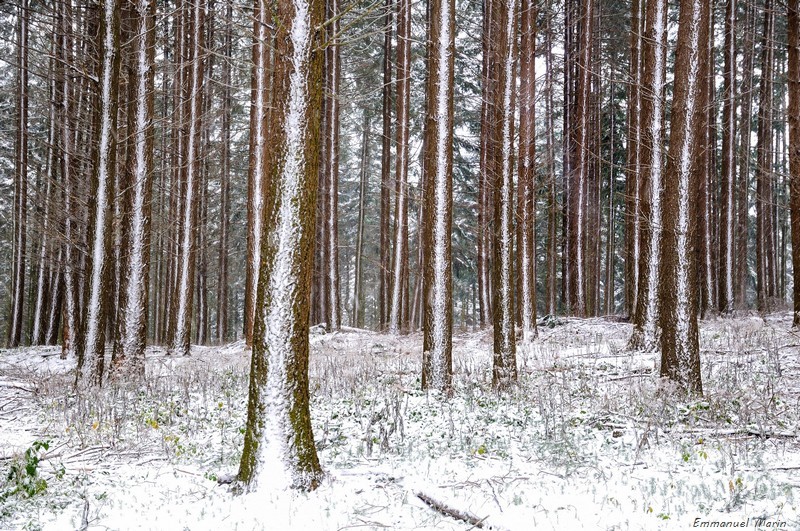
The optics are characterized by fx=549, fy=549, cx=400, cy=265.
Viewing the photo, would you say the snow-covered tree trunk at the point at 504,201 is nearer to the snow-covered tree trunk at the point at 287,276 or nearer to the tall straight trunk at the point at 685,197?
the tall straight trunk at the point at 685,197

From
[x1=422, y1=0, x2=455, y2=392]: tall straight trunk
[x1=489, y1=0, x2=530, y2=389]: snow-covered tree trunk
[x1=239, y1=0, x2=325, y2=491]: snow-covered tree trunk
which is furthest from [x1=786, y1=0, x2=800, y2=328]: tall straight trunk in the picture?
[x1=239, y1=0, x2=325, y2=491]: snow-covered tree trunk

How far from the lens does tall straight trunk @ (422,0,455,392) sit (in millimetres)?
8469

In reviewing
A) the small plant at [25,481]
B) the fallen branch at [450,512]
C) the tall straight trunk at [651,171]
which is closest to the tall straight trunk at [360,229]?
the tall straight trunk at [651,171]

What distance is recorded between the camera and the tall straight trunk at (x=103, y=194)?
950 cm

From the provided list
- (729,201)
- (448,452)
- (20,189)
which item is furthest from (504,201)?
(20,189)

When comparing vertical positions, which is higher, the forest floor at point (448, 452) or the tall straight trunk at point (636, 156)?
the tall straight trunk at point (636, 156)

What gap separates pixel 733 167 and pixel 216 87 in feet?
61.0

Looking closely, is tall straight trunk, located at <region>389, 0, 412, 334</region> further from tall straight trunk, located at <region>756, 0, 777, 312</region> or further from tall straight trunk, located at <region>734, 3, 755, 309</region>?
tall straight trunk, located at <region>734, 3, 755, 309</region>

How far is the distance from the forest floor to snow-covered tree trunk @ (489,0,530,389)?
23.0 inches

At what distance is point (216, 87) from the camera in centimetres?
2156

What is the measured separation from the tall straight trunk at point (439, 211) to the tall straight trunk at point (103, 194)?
5.54m

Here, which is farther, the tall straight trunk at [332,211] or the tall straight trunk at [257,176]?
the tall straight trunk at [332,211]

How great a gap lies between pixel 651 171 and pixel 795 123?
3679mm

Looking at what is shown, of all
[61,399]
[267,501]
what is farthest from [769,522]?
[61,399]
